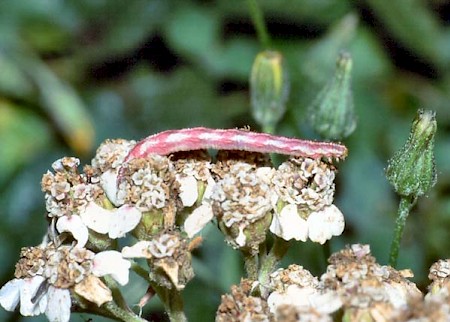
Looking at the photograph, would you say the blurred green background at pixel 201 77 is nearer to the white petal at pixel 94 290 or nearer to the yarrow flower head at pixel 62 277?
the yarrow flower head at pixel 62 277

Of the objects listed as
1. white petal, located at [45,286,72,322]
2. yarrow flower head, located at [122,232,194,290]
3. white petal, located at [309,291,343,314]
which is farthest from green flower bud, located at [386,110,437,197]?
white petal, located at [45,286,72,322]

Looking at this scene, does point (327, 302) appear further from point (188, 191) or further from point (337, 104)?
point (337, 104)

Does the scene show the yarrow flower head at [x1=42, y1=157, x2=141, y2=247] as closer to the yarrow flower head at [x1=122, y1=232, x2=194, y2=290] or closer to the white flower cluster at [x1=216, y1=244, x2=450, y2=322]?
the yarrow flower head at [x1=122, y1=232, x2=194, y2=290]

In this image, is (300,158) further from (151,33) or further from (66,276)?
(151,33)

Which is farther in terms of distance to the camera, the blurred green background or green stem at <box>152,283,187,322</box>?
the blurred green background

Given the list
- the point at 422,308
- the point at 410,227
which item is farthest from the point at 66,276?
the point at 410,227

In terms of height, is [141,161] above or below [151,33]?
below

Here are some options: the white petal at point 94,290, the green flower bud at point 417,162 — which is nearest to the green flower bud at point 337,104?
the green flower bud at point 417,162
